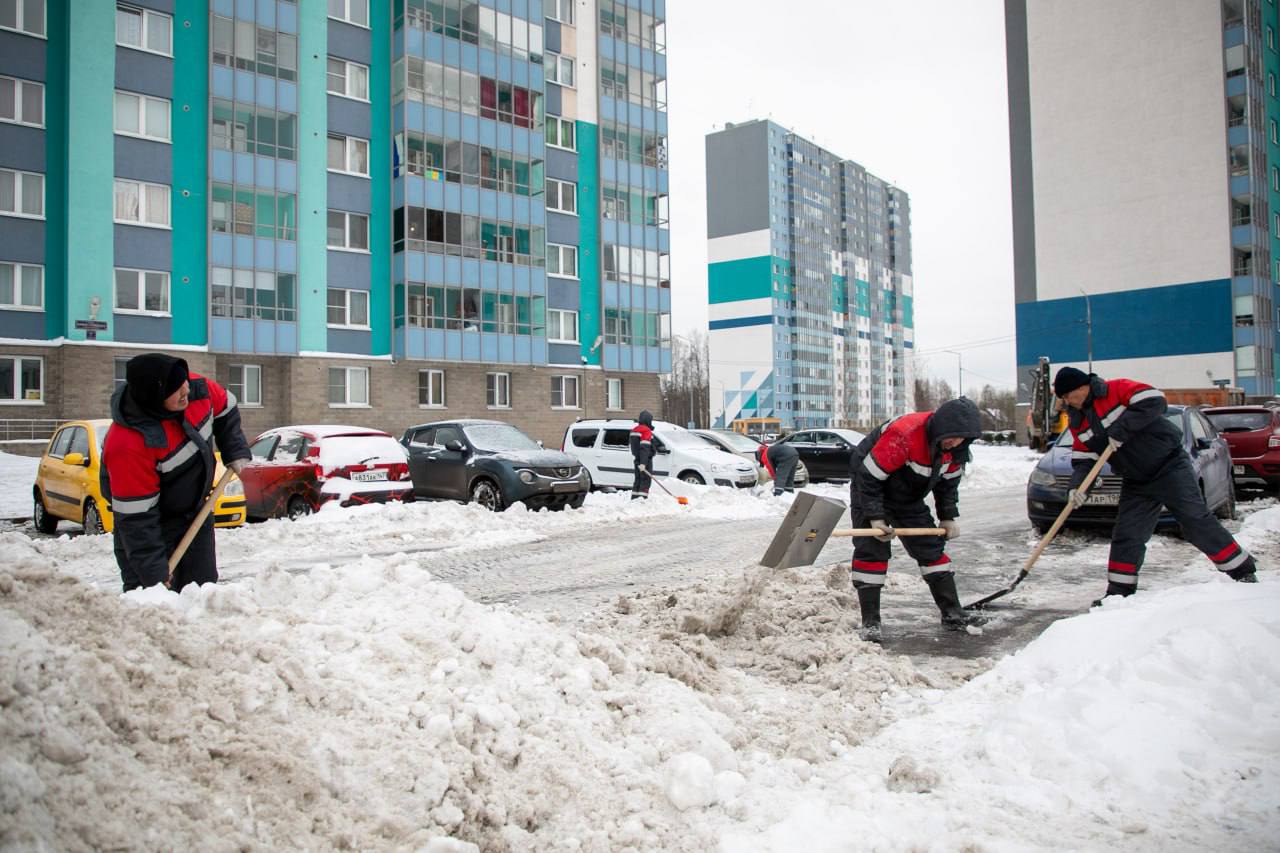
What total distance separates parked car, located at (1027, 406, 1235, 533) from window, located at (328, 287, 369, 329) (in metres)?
26.1

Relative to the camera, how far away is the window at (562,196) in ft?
121

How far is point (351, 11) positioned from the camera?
3178cm

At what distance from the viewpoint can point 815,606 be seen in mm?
6441

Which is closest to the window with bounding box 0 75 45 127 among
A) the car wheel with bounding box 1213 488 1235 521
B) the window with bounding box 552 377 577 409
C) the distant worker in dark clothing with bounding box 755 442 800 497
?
the window with bounding box 552 377 577 409

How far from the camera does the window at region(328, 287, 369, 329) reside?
1217 inches

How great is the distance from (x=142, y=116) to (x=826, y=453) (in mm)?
23841

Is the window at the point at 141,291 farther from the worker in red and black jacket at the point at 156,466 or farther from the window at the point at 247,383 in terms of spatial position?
the worker in red and black jacket at the point at 156,466

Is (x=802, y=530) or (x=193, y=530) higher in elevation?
(x=193, y=530)

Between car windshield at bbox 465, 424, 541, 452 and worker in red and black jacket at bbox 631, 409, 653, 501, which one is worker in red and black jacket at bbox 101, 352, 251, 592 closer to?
car windshield at bbox 465, 424, 541, 452

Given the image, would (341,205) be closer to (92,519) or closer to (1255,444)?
(92,519)

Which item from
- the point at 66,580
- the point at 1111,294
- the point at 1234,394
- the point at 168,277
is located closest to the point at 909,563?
the point at 66,580

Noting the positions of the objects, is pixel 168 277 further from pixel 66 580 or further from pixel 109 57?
pixel 66 580

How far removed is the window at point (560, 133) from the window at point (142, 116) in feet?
49.4

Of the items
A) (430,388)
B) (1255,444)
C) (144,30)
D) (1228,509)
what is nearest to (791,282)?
(430,388)
